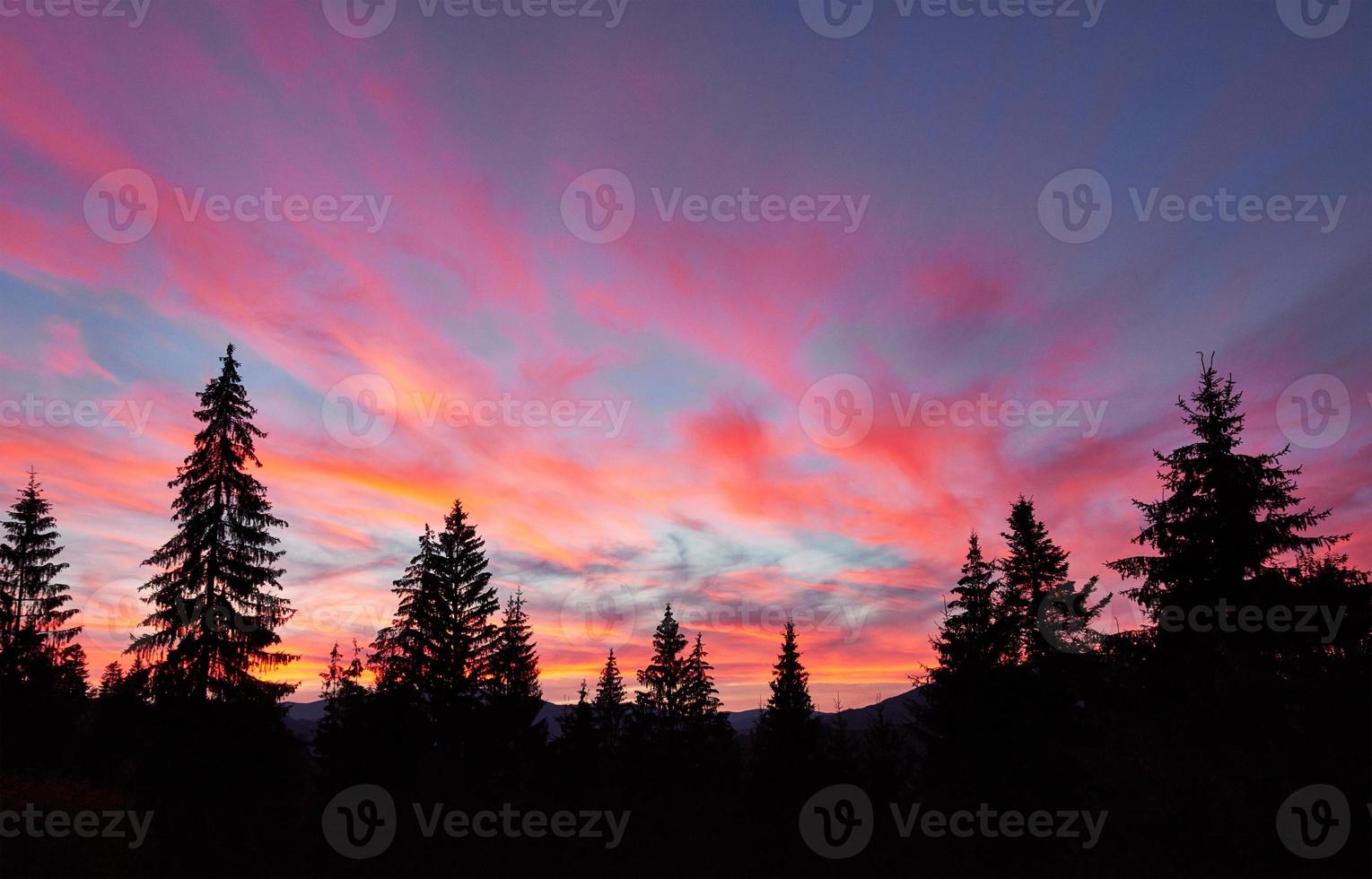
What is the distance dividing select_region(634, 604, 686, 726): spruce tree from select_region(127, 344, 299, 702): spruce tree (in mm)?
18640

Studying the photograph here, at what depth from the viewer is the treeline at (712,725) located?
14.9 m

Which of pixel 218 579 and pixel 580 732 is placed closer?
pixel 218 579

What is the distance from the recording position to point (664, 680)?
3912 cm

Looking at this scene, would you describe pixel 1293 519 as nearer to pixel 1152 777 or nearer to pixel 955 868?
pixel 1152 777

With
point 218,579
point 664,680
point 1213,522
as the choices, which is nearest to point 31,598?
point 218,579

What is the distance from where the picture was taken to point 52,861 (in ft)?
48.4

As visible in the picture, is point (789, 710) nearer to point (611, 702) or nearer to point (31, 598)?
point (611, 702)

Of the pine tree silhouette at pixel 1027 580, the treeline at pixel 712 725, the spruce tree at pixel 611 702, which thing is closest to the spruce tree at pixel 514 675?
the treeline at pixel 712 725

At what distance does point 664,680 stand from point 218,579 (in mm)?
22622

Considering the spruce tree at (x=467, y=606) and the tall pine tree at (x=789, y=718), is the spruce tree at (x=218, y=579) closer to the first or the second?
the spruce tree at (x=467, y=606)

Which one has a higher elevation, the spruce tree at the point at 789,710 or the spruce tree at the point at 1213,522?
the spruce tree at the point at 1213,522

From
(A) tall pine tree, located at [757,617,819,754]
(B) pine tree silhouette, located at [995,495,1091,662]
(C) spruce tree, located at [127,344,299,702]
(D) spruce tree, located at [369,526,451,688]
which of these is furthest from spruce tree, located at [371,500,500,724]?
(B) pine tree silhouette, located at [995,495,1091,662]

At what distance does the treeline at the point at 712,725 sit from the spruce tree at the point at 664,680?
195mm

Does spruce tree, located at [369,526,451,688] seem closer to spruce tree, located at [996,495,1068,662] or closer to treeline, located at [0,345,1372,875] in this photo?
treeline, located at [0,345,1372,875]
